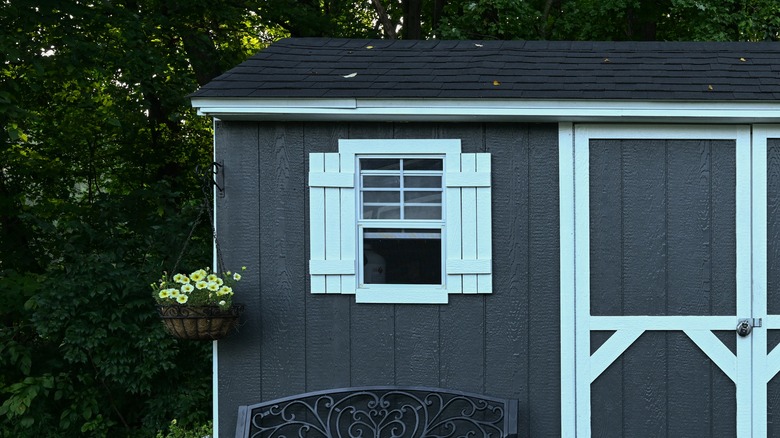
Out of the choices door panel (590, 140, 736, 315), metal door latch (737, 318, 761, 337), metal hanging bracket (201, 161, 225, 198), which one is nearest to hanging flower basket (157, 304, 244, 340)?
metal hanging bracket (201, 161, 225, 198)

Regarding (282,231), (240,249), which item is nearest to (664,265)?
(282,231)

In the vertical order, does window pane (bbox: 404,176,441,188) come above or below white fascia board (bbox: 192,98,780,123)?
below

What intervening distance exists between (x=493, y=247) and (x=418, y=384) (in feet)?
2.99

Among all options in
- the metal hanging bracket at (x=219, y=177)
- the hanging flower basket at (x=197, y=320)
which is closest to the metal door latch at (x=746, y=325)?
the hanging flower basket at (x=197, y=320)

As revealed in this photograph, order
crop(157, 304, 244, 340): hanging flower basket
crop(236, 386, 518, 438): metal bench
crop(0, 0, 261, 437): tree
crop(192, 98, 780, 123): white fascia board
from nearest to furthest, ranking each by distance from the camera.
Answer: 1. crop(157, 304, 244, 340): hanging flower basket
2. crop(192, 98, 780, 123): white fascia board
3. crop(236, 386, 518, 438): metal bench
4. crop(0, 0, 261, 437): tree

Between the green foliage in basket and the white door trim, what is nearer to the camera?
the green foliage in basket

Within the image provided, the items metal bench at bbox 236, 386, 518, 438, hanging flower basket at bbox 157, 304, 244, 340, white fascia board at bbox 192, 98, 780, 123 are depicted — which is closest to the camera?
hanging flower basket at bbox 157, 304, 244, 340

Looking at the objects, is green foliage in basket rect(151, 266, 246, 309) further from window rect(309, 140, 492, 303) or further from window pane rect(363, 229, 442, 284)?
window pane rect(363, 229, 442, 284)

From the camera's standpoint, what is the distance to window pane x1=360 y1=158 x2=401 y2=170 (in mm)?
4969

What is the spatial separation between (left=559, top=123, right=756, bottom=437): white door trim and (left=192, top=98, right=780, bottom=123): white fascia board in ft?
0.51

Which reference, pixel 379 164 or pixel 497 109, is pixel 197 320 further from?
pixel 497 109

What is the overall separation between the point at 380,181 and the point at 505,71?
1.06 metres

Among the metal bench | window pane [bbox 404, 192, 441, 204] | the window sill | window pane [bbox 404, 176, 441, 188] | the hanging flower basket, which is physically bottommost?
the metal bench

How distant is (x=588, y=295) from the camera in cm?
499
